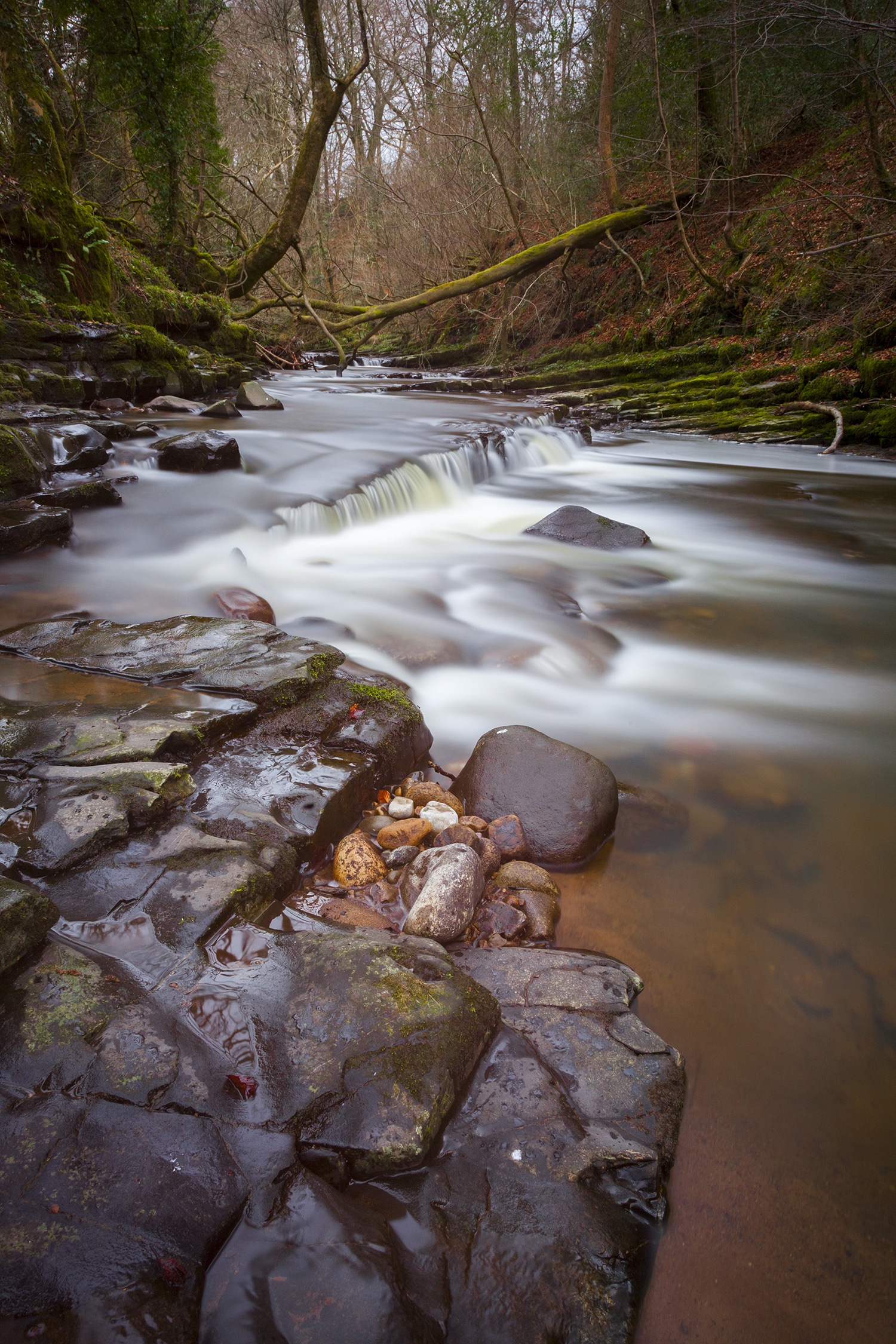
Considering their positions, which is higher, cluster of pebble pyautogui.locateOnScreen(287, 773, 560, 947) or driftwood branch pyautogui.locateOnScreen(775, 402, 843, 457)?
driftwood branch pyautogui.locateOnScreen(775, 402, 843, 457)

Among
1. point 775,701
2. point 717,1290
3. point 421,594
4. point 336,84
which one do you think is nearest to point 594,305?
point 336,84

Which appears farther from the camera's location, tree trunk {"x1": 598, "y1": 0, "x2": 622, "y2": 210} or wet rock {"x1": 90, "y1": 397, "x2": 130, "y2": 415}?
tree trunk {"x1": 598, "y1": 0, "x2": 622, "y2": 210}

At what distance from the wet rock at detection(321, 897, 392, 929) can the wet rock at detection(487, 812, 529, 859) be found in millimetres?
600

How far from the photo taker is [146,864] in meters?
2.16

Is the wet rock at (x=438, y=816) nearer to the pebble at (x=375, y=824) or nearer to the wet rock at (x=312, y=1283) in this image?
the pebble at (x=375, y=824)

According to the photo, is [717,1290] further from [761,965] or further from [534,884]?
[534,884]

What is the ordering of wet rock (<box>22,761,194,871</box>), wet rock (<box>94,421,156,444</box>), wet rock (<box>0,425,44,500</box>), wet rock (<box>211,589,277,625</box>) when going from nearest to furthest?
wet rock (<box>22,761,194,871</box>)
wet rock (<box>211,589,277,625</box>)
wet rock (<box>0,425,44,500</box>)
wet rock (<box>94,421,156,444</box>)

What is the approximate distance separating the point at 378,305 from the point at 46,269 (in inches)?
259

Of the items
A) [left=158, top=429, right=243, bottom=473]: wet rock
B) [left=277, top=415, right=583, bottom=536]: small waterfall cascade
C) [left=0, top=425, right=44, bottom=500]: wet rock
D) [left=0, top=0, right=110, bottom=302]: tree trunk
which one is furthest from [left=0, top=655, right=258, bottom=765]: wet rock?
[left=0, top=0, right=110, bottom=302]: tree trunk

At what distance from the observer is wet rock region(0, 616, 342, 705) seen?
324 centimetres

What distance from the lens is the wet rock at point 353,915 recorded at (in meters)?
2.34

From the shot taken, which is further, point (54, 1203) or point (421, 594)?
point (421, 594)

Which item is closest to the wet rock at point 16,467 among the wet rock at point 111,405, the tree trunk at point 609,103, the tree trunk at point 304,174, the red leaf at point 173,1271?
the wet rock at point 111,405

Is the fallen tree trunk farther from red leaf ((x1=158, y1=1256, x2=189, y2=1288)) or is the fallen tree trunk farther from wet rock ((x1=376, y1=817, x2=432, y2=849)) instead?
red leaf ((x1=158, y1=1256, x2=189, y2=1288))
